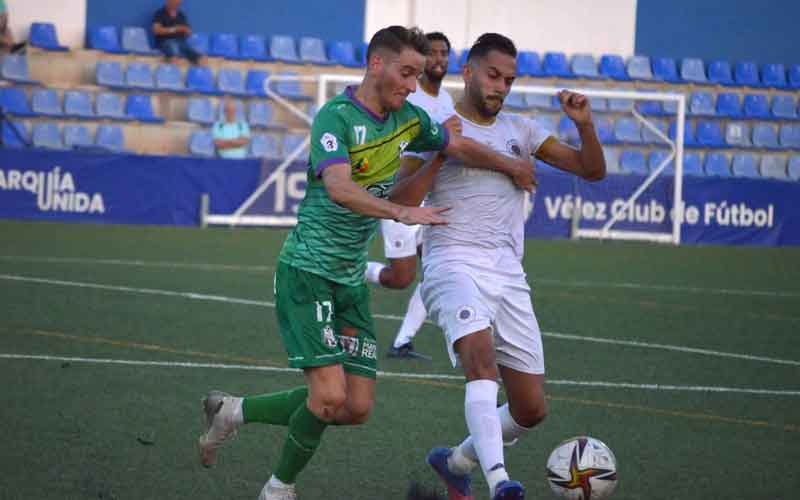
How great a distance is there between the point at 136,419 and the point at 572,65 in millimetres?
22174

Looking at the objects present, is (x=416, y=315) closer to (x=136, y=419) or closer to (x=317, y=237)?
(x=136, y=419)

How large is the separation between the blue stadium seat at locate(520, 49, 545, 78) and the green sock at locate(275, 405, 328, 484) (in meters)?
22.1

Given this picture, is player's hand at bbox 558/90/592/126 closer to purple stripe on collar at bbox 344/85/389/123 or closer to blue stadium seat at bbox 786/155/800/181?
purple stripe on collar at bbox 344/85/389/123

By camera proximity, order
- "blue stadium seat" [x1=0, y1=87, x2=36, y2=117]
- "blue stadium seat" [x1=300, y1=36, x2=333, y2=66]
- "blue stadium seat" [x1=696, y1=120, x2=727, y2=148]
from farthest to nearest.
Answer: "blue stadium seat" [x1=696, y1=120, x2=727, y2=148] → "blue stadium seat" [x1=300, y1=36, x2=333, y2=66] → "blue stadium seat" [x1=0, y1=87, x2=36, y2=117]

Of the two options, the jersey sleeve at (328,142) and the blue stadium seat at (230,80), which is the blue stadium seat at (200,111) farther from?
the jersey sleeve at (328,142)

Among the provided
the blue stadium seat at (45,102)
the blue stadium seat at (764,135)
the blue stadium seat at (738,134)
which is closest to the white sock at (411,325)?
the blue stadium seat at (45,102)

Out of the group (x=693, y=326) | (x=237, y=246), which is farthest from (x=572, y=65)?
(x=693, y=326)

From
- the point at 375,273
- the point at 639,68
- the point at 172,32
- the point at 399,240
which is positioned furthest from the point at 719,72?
the point at 399,240

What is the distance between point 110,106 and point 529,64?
849cm

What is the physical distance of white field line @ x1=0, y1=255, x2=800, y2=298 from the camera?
51.3 feet

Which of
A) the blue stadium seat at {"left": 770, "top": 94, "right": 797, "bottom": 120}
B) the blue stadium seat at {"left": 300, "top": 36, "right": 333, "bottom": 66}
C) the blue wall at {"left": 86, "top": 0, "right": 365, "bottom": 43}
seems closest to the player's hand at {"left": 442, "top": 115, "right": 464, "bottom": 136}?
the blue stadium seat at {"left": 300, "top": 36, "right": 333, "bottom": 66}

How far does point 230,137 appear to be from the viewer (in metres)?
23.0

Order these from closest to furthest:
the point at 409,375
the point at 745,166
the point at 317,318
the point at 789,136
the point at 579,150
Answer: the point at 317,318 → the point at 579,150 → the point at 409,375 → the point at 745,166 → the point at 789,136

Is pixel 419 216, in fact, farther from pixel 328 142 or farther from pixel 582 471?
pixel 582 471
